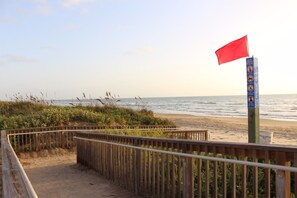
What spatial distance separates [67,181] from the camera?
856 centimetres

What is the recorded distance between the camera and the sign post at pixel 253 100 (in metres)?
8.45

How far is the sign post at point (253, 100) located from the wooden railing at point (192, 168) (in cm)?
198

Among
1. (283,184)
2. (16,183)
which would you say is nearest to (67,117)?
(16,183)

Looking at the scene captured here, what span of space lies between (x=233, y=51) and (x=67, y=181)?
553 centimetres

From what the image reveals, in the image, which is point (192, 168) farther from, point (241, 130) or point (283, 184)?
point (241, 130)

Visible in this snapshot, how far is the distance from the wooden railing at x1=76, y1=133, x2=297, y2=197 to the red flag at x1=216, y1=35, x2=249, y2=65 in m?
3.70

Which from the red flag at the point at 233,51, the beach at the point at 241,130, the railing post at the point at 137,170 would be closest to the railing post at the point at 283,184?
the railing post at the point at 137,170

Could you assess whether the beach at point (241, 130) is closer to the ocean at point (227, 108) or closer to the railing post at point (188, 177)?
the ocean at point (227, 108)

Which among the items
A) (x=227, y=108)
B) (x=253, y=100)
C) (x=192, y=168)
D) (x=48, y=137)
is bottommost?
(x=227, y=108)

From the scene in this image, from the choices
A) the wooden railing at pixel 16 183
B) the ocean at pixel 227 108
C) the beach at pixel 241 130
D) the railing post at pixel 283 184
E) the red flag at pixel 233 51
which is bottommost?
the beach at pixel 241 130

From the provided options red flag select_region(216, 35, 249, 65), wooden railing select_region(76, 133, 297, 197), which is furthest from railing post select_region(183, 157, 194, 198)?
red flag select_region(216, 35, 249, 65)

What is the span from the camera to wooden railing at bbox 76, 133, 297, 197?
394 cm

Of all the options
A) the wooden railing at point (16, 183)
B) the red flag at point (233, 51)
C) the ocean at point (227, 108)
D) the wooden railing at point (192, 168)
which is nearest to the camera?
the wooden railing at point (16, 183)

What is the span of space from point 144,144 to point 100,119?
10699mm
